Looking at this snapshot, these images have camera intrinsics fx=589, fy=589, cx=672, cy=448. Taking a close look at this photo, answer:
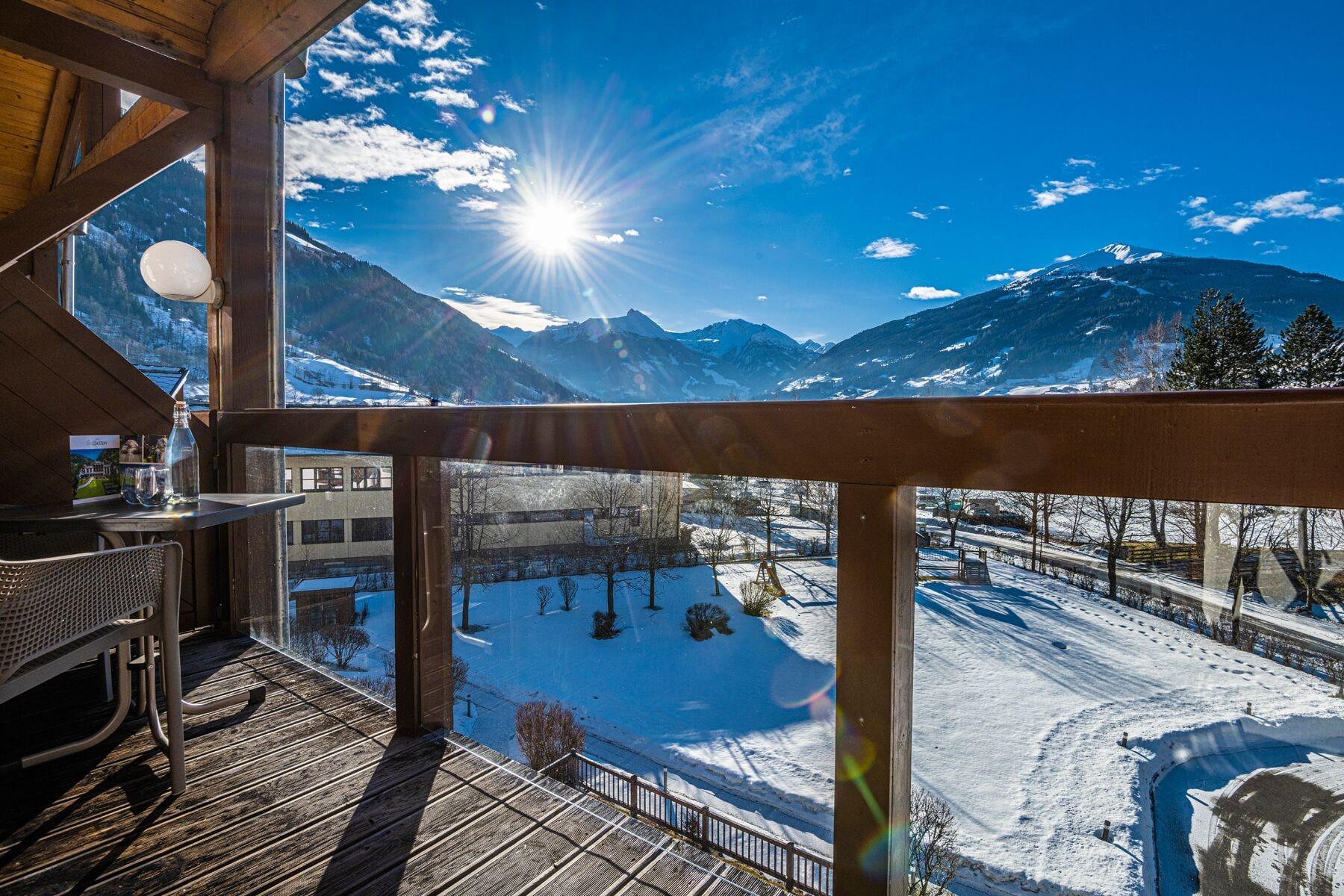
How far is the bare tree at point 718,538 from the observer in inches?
Answer: 50.1

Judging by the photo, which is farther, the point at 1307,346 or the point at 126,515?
the point at 1307,346

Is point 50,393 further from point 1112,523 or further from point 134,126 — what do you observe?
point 1112,523

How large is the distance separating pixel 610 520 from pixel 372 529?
1.01 metres

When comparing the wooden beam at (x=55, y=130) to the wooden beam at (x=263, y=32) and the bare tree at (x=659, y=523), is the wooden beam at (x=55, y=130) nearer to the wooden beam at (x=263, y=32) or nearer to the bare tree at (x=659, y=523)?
the wooden beam at (x=263, y=32)

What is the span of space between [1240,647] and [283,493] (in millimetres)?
2881

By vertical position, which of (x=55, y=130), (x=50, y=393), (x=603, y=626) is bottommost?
(x=603, y=626)

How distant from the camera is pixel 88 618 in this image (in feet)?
4.44

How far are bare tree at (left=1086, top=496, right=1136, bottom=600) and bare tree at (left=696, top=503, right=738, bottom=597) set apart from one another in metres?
0.63

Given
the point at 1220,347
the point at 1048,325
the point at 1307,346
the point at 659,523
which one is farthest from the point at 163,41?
the point at 1048,325

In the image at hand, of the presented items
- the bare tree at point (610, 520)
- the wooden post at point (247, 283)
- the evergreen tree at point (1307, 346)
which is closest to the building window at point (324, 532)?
the wooden post at point (247, 283)

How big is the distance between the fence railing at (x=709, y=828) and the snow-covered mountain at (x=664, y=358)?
161ft

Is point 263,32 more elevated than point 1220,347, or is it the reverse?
point 1220,347

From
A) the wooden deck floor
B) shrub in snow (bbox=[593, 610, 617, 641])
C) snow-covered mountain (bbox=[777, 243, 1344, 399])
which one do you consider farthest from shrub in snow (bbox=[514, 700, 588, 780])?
snow-covered mountain (bbox=[777, 243, 1344, 399])

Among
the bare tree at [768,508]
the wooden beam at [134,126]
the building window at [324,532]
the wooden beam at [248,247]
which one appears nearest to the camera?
the bare tree at [768,508]
